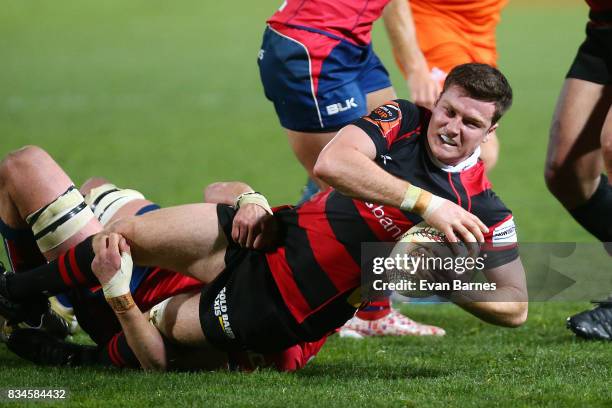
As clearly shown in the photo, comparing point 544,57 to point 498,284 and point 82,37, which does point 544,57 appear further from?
point 498,284

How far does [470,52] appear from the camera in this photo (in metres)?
7.61

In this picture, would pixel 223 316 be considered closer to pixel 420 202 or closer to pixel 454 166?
pixel 420 202

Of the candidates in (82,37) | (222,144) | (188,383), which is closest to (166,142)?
(222,144)

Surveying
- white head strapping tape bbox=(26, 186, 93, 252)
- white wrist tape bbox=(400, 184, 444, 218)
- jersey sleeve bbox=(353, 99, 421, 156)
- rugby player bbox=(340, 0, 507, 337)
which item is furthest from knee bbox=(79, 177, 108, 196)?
rugby player bbox=(340, 0, 507, 337)

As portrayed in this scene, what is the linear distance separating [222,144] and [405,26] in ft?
24.3

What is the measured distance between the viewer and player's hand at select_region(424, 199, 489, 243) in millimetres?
4238

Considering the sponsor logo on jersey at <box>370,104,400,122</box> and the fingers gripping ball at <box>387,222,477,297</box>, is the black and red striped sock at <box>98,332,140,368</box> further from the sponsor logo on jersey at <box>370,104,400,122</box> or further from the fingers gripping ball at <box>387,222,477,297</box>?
the sponsor logo on jersey at <box>370,104,400,122</box>

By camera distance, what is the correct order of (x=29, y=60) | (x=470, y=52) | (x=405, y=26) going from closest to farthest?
(x=405, y=26), (x=470, y=52), (x=29, y=60)

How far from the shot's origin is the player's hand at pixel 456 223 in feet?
13.9

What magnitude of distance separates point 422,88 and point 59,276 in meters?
2.50

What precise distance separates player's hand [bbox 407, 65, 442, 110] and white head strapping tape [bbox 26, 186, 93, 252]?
7.08ft

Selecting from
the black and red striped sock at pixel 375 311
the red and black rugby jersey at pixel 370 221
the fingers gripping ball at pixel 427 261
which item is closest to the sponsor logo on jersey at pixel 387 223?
the red and black rugby jersey at pixel 370 221

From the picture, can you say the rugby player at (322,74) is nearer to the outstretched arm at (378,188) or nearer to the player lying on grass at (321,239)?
the player lying on grass at (321,239)

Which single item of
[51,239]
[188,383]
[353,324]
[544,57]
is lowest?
[544,57]
